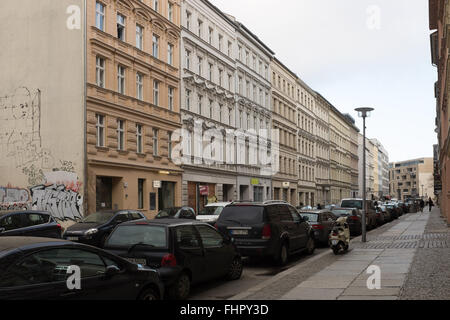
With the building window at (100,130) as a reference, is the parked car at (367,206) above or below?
below

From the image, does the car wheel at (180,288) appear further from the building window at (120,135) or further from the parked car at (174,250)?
the building window at (120,135)

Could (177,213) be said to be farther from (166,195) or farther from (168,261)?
(168,261)

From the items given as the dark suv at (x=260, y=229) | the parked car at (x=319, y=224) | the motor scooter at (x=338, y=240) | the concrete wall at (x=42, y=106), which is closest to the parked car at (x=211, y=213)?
the parked car at (x=319, y=224)

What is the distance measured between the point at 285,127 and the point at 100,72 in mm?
36333

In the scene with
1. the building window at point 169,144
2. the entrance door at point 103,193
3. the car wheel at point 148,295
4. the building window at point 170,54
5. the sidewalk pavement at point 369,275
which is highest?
the building window at point 170,54

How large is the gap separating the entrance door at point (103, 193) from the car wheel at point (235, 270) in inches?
727

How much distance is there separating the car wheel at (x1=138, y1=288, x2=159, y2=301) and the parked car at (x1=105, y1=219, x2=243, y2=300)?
4.48ft

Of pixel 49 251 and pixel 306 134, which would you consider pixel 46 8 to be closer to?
pixel 49 251

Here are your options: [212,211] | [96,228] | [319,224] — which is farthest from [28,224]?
[212,211]

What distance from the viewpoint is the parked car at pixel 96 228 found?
59.4ft

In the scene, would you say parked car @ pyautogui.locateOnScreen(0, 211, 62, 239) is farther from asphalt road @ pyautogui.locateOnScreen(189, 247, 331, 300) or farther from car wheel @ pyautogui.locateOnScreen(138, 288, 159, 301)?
car wheel @ pyautogui.locateOnScreen(138, 288, 159, 301)

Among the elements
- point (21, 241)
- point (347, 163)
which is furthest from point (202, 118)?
point (347, 163)

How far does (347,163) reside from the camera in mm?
104688

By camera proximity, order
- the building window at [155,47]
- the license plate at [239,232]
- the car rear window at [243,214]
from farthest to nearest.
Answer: the building window at [155,47], the car rear window at [243,214], the license plate at [239,232]
